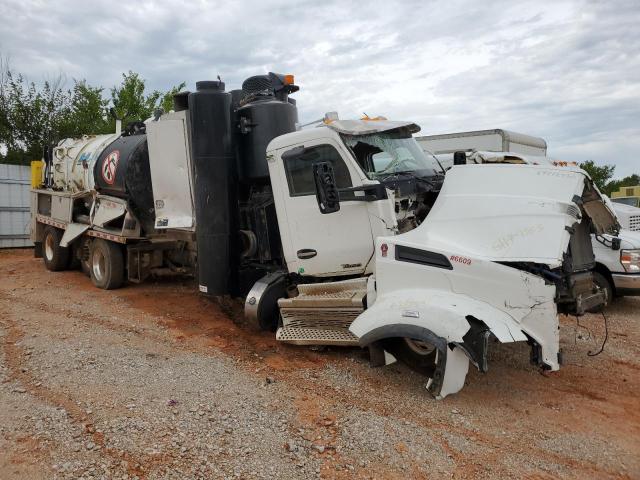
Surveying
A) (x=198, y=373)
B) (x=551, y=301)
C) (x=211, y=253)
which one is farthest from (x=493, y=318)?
(x=211, y=253)

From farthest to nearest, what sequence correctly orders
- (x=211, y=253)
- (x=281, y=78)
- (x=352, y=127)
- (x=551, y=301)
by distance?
(x=281, y=78), (x=211, y=253), (x=352, y=127), (x=551, y=301)

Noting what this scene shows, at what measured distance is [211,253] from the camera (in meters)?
6.43

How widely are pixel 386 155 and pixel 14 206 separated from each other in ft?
46.6

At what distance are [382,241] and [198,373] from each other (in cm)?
207

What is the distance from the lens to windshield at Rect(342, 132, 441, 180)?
538 centimetres

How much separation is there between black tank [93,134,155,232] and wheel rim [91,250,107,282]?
116cm

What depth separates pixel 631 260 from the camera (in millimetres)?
7496

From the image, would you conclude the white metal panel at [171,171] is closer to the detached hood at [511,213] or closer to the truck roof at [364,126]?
the truck roof at [364,126]

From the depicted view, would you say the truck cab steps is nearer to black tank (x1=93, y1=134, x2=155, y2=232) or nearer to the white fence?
black tank (x1=93, y1=134, x2=155, y2=232)

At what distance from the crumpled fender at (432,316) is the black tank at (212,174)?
7.70ft

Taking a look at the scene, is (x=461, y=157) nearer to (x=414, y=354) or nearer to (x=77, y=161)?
(x=414, y=354)

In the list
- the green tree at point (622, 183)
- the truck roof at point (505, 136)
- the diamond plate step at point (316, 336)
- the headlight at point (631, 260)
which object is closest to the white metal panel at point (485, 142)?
the truck roof at point (505, 136)

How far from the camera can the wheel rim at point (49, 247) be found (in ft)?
36.2

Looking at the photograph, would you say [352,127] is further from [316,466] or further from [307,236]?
[316,466]
